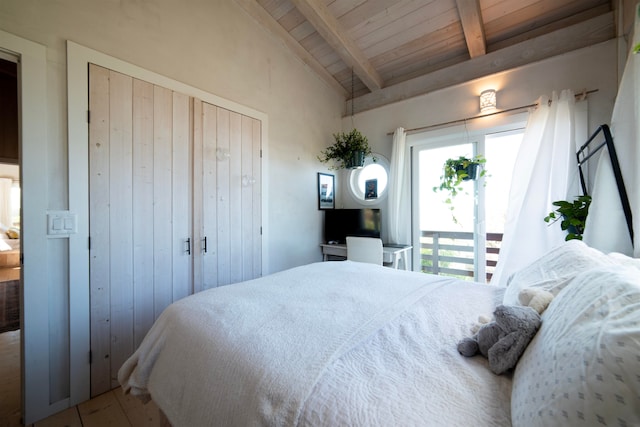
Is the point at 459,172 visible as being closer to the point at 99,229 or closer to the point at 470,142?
the point at 470,142

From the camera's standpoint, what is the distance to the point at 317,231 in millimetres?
3637

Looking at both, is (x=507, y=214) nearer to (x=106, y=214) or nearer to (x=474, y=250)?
(x=474, y=250)

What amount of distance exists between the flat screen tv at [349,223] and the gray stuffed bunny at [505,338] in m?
2.52

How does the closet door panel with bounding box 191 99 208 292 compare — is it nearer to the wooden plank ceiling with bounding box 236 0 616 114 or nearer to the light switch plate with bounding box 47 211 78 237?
the light switch plate with bounding box 47 211 78 237

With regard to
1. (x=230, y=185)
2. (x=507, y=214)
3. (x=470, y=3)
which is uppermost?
(x=470, y=3)

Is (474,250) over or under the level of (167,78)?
under

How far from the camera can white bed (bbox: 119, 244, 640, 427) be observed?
60cm

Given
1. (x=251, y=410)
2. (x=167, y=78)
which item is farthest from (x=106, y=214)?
(x=251, y=410)

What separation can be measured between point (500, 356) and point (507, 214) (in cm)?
221

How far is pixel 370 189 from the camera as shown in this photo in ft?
12.1

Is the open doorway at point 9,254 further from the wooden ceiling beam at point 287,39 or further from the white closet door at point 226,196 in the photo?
the wooden ceiling beam at point 287,39

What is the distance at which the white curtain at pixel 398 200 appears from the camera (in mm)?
3260

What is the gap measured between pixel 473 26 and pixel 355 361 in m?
3.11

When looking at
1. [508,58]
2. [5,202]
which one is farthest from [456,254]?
[5,202]
